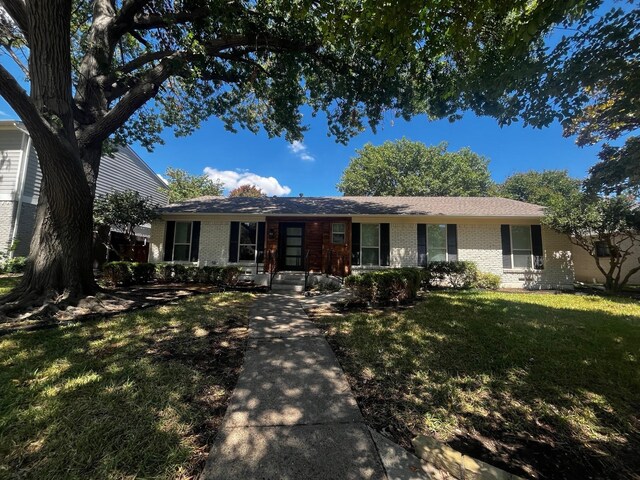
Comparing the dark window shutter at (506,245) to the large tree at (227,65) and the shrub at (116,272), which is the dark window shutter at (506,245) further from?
the shrub at (116,272)

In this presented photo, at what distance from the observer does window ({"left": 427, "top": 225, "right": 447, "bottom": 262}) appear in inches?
488

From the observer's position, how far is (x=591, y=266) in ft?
47.4

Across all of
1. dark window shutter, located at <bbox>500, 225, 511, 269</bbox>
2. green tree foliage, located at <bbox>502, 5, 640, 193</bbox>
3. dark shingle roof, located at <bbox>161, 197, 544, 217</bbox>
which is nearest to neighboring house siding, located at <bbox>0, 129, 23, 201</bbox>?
dark shingle roof, located at <bbox>161, 197, 544, 217</bbox>

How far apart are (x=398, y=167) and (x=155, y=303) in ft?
96.6

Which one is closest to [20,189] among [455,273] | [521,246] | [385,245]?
[385,245]

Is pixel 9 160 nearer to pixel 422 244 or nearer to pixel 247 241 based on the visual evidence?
pixel 247 241

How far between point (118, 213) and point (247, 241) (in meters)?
5.29

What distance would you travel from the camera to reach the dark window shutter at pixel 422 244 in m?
12.4

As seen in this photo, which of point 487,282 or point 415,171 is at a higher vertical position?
point 415,171

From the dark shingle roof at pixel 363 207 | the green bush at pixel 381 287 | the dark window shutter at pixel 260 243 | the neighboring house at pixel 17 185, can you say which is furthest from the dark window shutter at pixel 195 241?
the green bush at pixel 381 287

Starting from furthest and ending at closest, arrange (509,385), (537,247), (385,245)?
(385,245), (537,247), (509,385)

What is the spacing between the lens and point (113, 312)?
5.96 metres

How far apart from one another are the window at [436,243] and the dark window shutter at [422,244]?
143 mm

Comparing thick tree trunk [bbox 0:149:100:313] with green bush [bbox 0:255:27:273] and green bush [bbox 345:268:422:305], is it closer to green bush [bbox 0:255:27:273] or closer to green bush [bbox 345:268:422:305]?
green bush [bbox 345:268:422:305]
